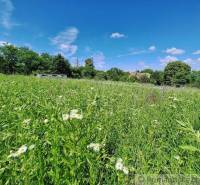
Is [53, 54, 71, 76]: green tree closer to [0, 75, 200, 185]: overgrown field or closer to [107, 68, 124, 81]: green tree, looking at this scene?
[107, 68, 124, 81]: green tree

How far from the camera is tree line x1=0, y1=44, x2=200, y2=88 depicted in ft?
236

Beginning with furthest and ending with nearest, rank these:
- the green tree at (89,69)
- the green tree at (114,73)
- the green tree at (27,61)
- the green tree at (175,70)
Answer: the green tree at (175,70) → the green tree at (27,61) → the green tree at (89,69) → the green tree at (114,73)

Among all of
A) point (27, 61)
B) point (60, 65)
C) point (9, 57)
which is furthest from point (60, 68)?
point (9, 57)

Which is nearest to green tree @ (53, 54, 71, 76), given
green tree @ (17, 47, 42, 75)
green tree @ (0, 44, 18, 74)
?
green tree @ (17, 47, 42, 75)

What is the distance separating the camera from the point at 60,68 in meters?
74.0

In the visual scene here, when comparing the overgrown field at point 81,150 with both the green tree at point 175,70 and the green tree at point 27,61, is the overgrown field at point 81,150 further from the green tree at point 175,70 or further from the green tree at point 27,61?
the green tree at point 175,70

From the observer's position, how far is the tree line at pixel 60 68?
72.1 meters

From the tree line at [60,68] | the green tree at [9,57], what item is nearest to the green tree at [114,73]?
the tree line at [60,68]

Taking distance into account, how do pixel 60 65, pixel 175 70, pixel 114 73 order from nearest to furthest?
pixel 60 65
pixel 114 73
pixel 175 70

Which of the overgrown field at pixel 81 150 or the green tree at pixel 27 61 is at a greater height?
the green tree at pixel 27 61

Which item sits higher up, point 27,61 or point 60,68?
point 27,61

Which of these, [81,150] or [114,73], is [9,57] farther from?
[81,150]

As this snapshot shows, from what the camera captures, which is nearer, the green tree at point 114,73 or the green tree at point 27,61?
the green tree at point 114,73

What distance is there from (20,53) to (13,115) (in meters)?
78.1
